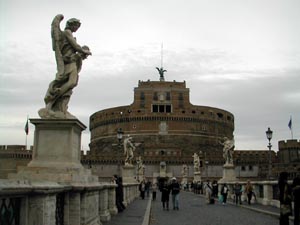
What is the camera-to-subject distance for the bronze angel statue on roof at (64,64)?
778 centimetres

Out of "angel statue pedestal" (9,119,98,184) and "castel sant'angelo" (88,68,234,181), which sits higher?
"castel sant'angelo" (88,68,234,181)

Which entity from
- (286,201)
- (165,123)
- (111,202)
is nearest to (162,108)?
(165,123)

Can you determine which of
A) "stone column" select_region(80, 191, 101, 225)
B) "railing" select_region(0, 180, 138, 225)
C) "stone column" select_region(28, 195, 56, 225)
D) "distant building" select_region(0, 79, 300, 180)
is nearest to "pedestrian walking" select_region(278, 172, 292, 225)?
"stone column" select_region(80, 191, 101, 225)

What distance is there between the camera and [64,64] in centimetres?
807

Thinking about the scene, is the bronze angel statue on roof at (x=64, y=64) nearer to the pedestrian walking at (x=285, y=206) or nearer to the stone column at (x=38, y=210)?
the stone column at (x=38, y=210)

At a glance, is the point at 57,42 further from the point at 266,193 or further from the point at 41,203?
the point at 266,193

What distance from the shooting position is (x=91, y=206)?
7.81 metres

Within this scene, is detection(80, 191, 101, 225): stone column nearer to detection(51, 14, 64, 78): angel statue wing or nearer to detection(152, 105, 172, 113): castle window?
detection(51, 14, 64, 78): angel statue wing

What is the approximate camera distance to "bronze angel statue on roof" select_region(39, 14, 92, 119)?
7.78 metres

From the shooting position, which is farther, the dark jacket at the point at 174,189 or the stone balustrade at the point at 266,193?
the dark jacket at the point at 174,189

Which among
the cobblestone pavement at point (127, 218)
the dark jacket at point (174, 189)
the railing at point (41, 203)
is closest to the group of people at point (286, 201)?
the cobblestone pavement at point (127, 218)

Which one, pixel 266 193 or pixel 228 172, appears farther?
pixel 228 172

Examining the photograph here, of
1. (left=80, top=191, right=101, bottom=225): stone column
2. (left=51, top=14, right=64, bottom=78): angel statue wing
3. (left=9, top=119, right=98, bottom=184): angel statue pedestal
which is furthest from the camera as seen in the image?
(left=51, top=14, right=64, bottom=78): angel statue wing

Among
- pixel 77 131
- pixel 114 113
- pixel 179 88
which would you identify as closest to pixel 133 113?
pixel 114 113
